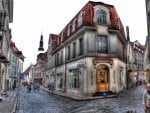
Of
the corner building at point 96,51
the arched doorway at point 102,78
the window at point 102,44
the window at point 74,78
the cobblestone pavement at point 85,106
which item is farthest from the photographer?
the window at point 74,78

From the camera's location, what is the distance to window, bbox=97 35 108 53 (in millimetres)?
24125

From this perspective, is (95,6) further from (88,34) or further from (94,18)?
(88,34)

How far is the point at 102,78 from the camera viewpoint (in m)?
Result: 24.1

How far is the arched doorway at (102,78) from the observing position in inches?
933

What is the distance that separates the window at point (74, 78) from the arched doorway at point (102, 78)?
279 cm

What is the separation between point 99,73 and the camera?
2398 cm

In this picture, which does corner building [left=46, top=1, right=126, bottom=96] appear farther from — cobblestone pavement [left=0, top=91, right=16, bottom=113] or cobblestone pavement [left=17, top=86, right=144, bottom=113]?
cobblestone pavement [left=0, top=91, right=16, bottom=113]

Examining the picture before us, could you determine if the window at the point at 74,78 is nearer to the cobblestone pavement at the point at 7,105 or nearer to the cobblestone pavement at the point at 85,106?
the cobblestone pavement at the point at 85,106

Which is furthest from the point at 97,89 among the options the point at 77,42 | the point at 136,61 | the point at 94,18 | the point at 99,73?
the point at 136,61

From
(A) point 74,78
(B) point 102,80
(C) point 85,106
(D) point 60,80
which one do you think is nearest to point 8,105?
(C) point 85,106

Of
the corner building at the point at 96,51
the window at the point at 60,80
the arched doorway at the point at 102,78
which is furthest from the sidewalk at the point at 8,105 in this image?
the window at the point at 60,80

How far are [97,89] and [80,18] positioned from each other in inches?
337

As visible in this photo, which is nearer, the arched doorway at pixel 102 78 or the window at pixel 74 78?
the arched doorway at pixel 102 78

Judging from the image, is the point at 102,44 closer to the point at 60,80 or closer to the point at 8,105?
the point at 60,80
